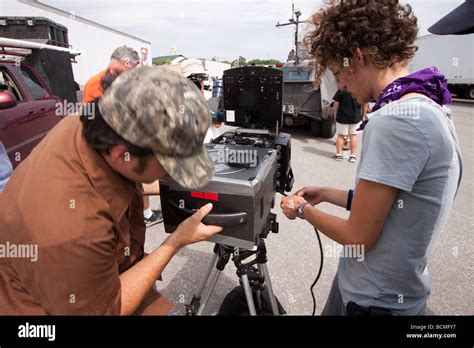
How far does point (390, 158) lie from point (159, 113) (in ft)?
2.31

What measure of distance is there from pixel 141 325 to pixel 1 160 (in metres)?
1.49

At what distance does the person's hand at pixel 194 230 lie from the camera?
3.58 ft

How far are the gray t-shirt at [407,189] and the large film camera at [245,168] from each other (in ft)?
1.31

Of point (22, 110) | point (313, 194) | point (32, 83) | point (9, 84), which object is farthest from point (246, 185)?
point (32, 83)

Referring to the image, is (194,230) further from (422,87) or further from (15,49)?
(15,49)

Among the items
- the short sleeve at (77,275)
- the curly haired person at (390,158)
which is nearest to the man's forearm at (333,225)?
the curly haired person at (390,158)

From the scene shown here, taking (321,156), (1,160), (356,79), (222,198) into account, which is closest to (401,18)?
(356,79)

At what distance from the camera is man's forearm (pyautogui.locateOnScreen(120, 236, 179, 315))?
1.01m

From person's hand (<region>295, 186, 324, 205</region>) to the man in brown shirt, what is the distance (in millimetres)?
737

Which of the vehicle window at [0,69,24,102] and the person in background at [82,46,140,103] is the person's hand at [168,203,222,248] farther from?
the vehicle window at [0,69,24,102]

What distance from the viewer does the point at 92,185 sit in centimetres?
88

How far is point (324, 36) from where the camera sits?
115 centimetres
